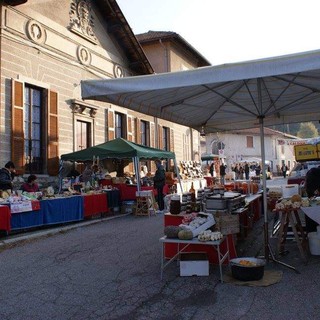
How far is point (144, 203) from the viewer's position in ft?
37.6

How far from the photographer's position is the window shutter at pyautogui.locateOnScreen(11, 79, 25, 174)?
35.1ft

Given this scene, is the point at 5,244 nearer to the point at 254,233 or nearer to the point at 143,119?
the point at 254,233

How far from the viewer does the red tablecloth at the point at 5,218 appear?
7.49 metres

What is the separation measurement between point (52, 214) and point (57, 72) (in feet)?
19.4


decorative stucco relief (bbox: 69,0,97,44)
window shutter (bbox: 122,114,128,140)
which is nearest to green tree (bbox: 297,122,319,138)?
window shutter (bbox: 122,114,128,140)

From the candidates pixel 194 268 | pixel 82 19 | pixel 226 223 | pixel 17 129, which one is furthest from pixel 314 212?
pixel 82 19

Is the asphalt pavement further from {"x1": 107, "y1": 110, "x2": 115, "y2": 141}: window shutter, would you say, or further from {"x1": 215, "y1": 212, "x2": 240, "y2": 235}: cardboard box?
{"x1": 107, "y1": 110, "x2": 115, "y2": 141}: window shutter

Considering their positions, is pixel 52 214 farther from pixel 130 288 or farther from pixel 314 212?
pixel 314 212

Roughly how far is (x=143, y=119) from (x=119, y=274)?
14148mm

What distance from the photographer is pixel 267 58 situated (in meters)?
4.10

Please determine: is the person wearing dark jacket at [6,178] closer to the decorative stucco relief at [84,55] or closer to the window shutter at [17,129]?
the window shutter at [17,129]

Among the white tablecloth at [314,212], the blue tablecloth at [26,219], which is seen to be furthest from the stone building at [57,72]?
the white tablecloth at [314,212]

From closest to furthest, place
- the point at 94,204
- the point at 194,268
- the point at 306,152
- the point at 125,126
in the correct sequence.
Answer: the point at 194,268 < the point at 94,204 < the point at 306,152 < the point at 125,126

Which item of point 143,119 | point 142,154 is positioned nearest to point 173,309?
point 142,154
